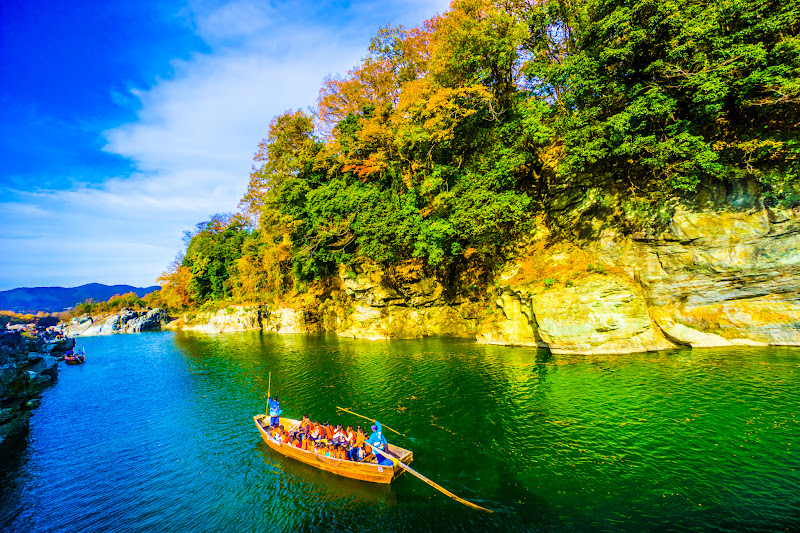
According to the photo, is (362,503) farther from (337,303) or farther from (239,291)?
(239,291)

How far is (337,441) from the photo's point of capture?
44.9ft

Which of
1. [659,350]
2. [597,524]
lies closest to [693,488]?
[597,524]

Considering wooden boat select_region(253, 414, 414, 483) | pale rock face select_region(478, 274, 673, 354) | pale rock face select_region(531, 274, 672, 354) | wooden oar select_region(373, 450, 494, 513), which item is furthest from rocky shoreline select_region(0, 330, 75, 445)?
pale rock face select_region(531, 274, 672, 354)

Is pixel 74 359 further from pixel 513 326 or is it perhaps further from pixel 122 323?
pixel 513 326

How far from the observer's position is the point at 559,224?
28.8 m

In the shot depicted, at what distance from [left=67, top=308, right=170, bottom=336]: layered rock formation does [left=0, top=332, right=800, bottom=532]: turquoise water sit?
205ft

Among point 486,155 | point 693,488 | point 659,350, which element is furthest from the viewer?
point 486,155

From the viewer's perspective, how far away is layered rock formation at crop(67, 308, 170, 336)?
77.5m

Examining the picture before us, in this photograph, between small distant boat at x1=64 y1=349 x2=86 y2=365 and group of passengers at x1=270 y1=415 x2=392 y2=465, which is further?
small distant boat at x1=64 y1=349 x2=86 y2=365

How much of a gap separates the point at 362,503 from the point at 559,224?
26.7 metres

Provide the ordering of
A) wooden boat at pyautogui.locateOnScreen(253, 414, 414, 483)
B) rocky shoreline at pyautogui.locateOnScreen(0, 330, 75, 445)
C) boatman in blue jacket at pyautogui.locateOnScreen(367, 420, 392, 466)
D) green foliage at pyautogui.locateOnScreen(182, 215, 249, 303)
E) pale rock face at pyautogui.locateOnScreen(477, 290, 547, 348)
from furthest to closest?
1. green foliage at pyautogui.locateOnScreen(182, 215, 249, 303)
2. pale rock face at pyautogui.locateOnScreen(477, 290, 547, 348)
3. rocky shoreline at pyautogui.locateOnScreen(0, 330, 75, 445)
4. boatman in blue jacket at pyautogui.locateOnScreen(367, 420, 392, 466)
5. wooden boat at pyautogui.locateOnScreen(253, 414, 414, 483)

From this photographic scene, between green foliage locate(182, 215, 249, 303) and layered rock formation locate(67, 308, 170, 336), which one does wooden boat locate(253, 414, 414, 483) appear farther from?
layered rock formation locate(67, 308, 170, 336)

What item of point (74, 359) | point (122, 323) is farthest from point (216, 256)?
point (122, 323)

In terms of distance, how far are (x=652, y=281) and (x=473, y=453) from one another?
19837mm
